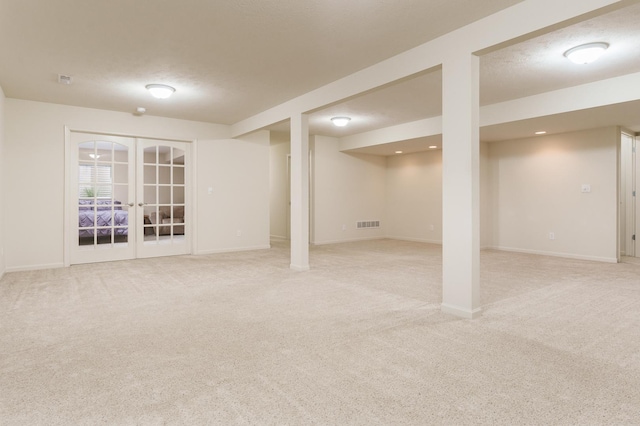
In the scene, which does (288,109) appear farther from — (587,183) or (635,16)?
(587,183)

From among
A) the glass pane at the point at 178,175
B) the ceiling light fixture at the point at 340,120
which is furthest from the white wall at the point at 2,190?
the ceiling light fixture at the point at 340,120

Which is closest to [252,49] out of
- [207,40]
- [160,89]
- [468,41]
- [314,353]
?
[207,40]

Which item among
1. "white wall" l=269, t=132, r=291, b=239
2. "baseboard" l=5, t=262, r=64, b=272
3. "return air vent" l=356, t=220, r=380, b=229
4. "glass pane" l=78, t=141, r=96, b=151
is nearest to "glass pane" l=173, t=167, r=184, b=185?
"glass pane" l=78, t=141, r=96, b=151

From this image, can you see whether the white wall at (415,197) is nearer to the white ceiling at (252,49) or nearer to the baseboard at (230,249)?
the white ceiling at (252,49)

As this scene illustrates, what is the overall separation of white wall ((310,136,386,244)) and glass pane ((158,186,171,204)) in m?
3.02

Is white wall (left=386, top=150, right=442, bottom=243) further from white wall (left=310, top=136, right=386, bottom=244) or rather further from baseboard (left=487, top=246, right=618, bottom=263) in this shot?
baseboard (left=487, top=246, right=618, bottom=263)

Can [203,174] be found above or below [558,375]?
above

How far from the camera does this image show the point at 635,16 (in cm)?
294

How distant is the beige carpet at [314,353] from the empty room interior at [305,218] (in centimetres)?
2

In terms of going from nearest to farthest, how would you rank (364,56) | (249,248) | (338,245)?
(364,56) < (249,248) < (338,245)

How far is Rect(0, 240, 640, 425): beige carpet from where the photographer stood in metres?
1.74

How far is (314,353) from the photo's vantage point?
2.38 metres

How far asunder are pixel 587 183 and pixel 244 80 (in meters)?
5.74

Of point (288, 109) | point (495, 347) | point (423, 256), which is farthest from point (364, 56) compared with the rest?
point (423, 256)
